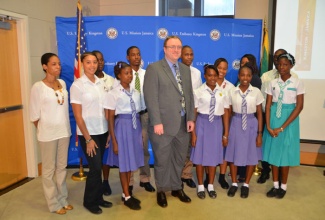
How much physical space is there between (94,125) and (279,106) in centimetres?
200

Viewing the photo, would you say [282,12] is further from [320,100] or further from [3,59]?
[3,59]

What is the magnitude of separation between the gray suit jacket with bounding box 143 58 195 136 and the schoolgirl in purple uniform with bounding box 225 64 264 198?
76 cm

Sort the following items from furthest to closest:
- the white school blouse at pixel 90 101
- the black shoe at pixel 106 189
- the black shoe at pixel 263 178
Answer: the black shoe at pixel 263 178
the black shoe at pixel 106 189
the white school blouse at pixel 90 101

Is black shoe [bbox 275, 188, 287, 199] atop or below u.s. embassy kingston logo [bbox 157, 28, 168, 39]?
below

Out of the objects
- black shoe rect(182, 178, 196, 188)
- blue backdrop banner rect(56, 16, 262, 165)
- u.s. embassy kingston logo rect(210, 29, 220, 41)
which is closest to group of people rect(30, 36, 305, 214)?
black shoe rect(182, 178, 196, 188)

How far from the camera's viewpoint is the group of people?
2.72m

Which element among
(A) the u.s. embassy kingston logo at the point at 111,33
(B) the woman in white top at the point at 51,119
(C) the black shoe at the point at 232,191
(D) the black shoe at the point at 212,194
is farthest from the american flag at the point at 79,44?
(C) the black shoe at the point at 232,191

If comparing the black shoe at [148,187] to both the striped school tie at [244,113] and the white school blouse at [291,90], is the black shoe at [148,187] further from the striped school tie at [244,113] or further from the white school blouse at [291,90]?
the white school blouse at [291,90]

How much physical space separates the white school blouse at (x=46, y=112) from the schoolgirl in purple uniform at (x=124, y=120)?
1.59 feet

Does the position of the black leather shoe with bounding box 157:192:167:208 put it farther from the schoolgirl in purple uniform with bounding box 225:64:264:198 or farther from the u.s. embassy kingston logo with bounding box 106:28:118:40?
the u.s. embassy kingston logo with bounding box 106:28:118:40

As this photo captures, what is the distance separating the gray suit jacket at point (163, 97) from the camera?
9.04ft

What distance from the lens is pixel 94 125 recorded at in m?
2.71

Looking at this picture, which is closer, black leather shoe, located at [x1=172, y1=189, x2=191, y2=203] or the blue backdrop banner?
black leather shoe, located at [x1=172, y1=189, x2=191, y2=203]

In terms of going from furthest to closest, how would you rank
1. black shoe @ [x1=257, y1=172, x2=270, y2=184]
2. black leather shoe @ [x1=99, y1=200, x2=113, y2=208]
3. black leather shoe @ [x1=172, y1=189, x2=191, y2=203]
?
black shoe @ [x1=257, y1=172, x2=270, y2=184], black leather shoe @ [x1=172, y1=189, x2=191, y2=203], black leather shoe @ [x1=99, y1=200, x2=113, y2=208]
